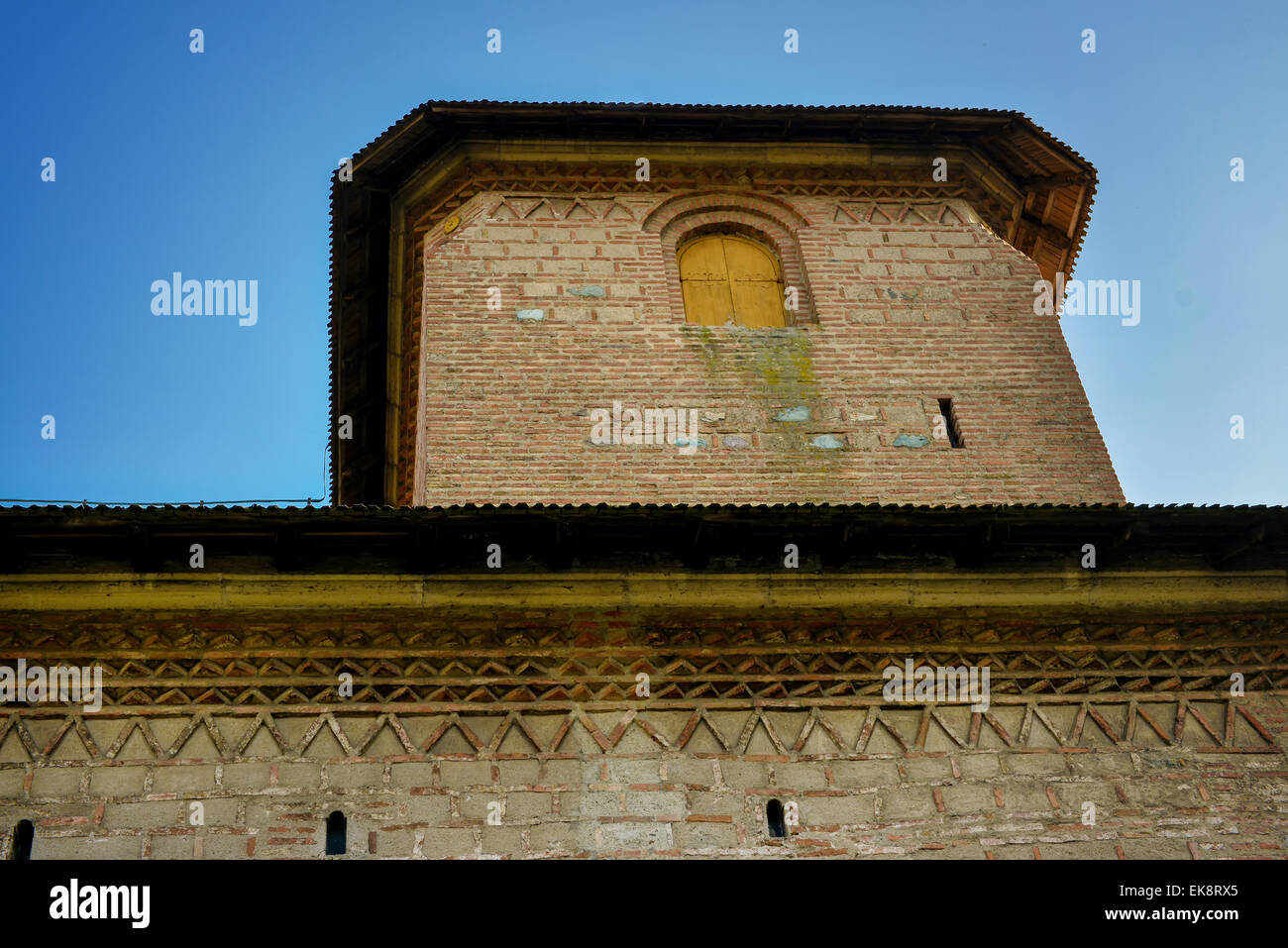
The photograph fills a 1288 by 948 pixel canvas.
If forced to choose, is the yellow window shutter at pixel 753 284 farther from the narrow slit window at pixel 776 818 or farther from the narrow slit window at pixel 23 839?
the narrow slit window at pixel 23 839

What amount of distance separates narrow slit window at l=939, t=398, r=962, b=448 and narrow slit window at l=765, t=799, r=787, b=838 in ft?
12.5

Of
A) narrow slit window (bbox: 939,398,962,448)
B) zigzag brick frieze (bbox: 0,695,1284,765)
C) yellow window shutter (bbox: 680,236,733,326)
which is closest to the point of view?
zigzag brick frieze (bbox: 0,695,1284,765)

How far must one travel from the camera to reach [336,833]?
656 cm

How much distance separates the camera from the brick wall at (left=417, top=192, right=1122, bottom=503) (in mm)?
9445

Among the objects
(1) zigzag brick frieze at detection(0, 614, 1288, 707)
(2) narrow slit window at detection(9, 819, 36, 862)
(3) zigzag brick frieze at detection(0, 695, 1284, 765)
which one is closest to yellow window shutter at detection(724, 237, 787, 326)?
(1) zigzag brick frieze at detection(0, 614, 1288, 707)

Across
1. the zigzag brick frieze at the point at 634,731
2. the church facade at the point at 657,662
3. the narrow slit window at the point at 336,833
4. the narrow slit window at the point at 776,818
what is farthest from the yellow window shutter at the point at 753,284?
the narrow slit window at the point at 336,833

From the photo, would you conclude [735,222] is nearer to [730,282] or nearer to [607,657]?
[730,282]

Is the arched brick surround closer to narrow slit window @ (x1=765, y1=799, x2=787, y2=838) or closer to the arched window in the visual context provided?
the arched window

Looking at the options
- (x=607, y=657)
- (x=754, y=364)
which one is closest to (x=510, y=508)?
(x=607, y=657)

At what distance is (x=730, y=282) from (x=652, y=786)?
5.42m

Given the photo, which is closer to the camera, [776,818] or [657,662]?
[776,818]

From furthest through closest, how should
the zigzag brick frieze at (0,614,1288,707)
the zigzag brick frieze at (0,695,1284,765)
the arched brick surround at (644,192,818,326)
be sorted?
the arched brick surround at (644,192,818,326)
the zigzag brick frieze at (0,614,1288,707)
the zigzag brick frieze at (0,695,1284,765)
